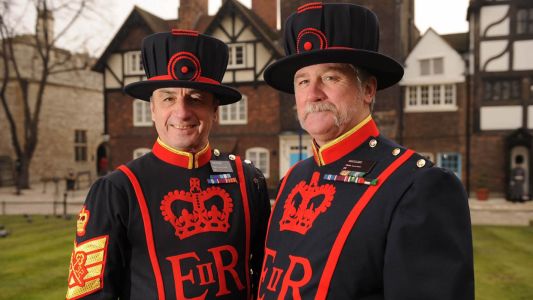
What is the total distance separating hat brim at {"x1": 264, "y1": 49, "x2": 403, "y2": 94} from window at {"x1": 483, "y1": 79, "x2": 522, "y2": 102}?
1935cm

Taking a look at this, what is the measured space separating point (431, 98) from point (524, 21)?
16.1 feet

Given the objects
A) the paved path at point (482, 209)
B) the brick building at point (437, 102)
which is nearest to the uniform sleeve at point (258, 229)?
the paved path at point (482, 209)

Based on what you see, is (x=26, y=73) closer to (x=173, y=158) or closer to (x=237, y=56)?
(x=237, y=56)

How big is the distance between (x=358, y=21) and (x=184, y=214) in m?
1.71

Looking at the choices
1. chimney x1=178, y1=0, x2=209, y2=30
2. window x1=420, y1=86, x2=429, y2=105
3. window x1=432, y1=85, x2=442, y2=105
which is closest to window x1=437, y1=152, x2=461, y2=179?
window x1=432, y1=85, x2=442, y2=105

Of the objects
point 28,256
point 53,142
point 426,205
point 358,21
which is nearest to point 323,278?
point 426,205

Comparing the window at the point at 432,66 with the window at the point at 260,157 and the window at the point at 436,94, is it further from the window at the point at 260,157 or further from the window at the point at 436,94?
the window at the point at 260,157

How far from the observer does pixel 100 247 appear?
9.39ft

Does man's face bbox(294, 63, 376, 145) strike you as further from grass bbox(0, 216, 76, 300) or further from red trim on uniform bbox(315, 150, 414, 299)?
grass bbox(0, 216, 76, 300)

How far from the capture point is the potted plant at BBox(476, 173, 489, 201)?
19.2 metres

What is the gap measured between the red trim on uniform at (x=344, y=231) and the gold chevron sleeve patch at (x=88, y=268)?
1.44 meters

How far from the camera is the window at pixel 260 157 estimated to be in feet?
72.0

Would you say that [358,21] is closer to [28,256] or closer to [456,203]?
[456,203]

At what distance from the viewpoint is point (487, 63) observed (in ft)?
64.6
